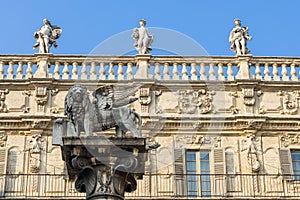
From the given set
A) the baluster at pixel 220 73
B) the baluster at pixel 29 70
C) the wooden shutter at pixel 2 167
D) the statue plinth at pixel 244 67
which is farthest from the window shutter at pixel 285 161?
the wooden shutter at pixel 2 167

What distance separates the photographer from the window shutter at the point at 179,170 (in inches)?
928

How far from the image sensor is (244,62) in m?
25.8

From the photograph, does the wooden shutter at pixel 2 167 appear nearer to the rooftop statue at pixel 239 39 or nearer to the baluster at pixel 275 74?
the rooftop statue at pixel 239 39

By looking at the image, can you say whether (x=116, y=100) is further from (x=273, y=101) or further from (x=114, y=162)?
(x=273, y=101)

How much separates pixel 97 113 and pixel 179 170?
959 cm

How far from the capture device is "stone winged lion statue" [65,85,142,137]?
14547mm

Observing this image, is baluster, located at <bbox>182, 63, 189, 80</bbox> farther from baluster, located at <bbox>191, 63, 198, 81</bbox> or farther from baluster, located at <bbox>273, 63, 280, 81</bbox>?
baluster, located at <bbox>273, 63, 280, 81</bbox>

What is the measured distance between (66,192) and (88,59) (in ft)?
15.8

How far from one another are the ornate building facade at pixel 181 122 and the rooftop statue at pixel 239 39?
43 cm

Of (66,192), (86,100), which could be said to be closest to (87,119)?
(86,100)

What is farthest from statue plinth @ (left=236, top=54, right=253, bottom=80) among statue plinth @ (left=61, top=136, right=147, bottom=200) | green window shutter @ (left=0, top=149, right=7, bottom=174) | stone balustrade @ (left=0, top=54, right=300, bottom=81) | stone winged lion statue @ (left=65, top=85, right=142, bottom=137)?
statue plinth @ (left=61, top=136, right=147, bottom=200)

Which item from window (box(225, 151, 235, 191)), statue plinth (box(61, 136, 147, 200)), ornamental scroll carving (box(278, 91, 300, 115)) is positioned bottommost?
statue plinth (box(61, 136, 147, 200))

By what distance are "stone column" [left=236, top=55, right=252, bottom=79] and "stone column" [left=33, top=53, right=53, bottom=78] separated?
21.7ft

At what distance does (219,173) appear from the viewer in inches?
944
